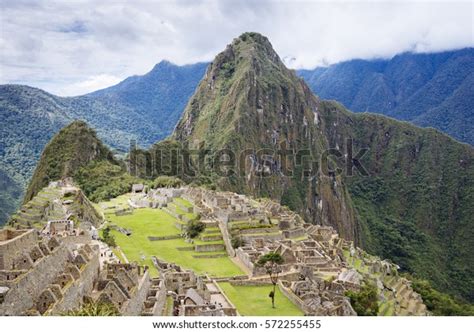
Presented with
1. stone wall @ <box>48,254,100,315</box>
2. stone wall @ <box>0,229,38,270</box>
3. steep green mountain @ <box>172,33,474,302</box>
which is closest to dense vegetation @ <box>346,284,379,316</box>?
stone wall @ <box>48,254,100,315</box>

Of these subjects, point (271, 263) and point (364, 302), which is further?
point (271, 263)

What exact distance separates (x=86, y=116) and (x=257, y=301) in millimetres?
89816

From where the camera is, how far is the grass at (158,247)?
29.3m

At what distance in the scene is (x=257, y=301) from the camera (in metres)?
23.3

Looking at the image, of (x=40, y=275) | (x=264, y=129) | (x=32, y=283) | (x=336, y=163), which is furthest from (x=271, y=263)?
(x=336, y=163)

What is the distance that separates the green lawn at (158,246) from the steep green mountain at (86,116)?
2111cm

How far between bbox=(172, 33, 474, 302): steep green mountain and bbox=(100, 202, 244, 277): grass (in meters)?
46.0

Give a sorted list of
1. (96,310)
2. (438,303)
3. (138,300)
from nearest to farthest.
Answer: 1. (96,310)
2. (138,300)
3. (438,303)

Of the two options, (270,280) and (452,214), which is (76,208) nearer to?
(270,280)

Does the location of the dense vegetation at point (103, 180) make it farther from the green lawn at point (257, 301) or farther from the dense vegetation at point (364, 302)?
the dense vegetation at point (364, 302)

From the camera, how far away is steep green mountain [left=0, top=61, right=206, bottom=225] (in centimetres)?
7000

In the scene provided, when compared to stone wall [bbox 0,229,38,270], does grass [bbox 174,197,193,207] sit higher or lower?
lower

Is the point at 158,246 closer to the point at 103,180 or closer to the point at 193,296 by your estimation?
the point at 193,296

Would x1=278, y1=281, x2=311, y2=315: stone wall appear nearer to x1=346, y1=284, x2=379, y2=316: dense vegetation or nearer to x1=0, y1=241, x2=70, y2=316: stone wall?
x1=346, y1=284, x2=379, y2=316: dense vegetation
